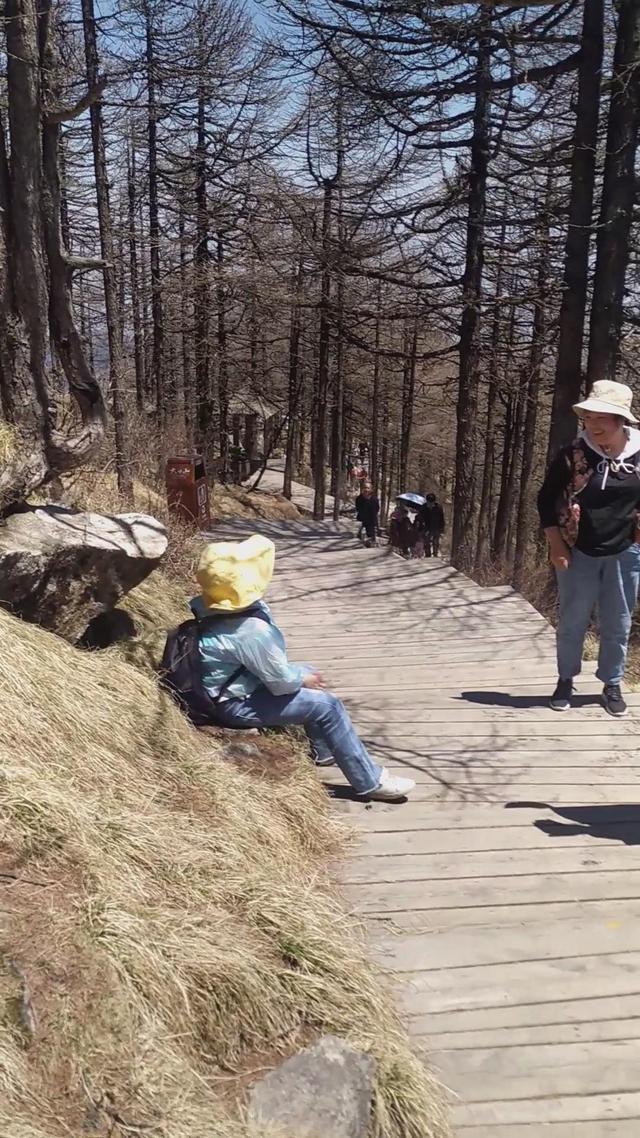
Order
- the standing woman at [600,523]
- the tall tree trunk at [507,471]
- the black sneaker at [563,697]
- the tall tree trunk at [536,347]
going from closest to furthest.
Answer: the standing woman at [600,523]
the black sneaker at [563,697]
the tall tree trunk at [536,347]
the tall tree trunk at [507,471]

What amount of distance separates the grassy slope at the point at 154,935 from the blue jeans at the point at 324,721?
0.28 meters

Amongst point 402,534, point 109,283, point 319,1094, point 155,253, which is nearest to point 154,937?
point 319,1094

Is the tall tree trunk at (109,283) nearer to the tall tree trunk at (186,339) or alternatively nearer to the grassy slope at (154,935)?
the tall tree trunk at (186,339)

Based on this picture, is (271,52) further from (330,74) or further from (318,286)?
(318,286)

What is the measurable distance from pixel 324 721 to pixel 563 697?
1.81m

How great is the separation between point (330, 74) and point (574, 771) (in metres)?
8.01

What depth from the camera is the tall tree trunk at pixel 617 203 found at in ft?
28.0

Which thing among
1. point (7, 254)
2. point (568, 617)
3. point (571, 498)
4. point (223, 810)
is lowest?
point (223, 810)

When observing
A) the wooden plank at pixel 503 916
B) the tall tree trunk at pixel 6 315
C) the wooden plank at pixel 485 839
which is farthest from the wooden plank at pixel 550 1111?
the tall tree trunk at pixel 6 315

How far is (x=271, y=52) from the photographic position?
9.26 metres

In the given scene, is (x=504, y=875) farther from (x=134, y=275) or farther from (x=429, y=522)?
(x=134, y=275)

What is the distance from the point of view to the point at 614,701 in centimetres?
520

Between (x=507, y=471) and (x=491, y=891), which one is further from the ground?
(x=491, y=891)

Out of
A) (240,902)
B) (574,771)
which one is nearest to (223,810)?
(240,902)
